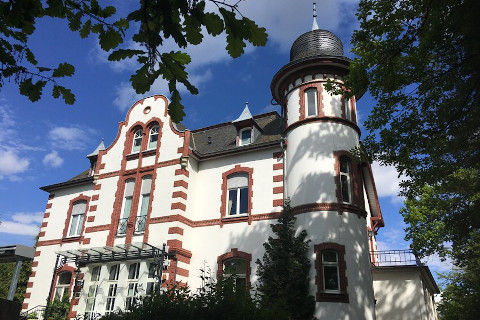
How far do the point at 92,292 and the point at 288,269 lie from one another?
9.88 metres

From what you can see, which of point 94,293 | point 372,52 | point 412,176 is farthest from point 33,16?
point 94,293

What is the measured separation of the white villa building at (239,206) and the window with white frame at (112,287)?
7 centimetres

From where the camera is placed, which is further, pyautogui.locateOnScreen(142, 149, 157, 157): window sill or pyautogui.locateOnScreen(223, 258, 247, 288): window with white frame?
pyautogui.locateOnScreen(142, 149, 157, 157): window sill

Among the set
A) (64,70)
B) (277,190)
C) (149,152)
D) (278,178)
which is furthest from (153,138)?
(64,70)

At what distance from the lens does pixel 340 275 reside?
15305mm

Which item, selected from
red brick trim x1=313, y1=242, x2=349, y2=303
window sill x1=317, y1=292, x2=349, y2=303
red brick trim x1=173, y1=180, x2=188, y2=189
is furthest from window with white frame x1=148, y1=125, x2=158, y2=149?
window sill x1=317, y1=292, x2=349, y2=303

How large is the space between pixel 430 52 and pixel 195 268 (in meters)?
12.9

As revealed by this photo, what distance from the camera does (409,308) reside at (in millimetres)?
17062

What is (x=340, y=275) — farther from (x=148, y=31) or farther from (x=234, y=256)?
(x=148, y=31)

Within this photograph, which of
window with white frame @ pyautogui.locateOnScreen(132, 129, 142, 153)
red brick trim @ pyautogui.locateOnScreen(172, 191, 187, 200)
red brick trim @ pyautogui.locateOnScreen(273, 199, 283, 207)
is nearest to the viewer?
red brick trim @ pyautogui.locateOnScreen(273, 199, 283, 207)

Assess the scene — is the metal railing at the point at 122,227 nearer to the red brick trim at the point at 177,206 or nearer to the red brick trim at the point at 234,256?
the red brick trim at the point at 177,206

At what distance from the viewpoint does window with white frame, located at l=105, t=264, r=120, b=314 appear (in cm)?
1792

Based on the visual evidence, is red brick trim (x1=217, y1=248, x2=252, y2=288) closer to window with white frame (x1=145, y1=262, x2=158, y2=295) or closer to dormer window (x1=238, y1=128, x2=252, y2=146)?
window with white frame (x1=145, y1=262, x2=158, y2=295)

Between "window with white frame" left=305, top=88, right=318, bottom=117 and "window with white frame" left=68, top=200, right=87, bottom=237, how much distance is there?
45.4 ft
